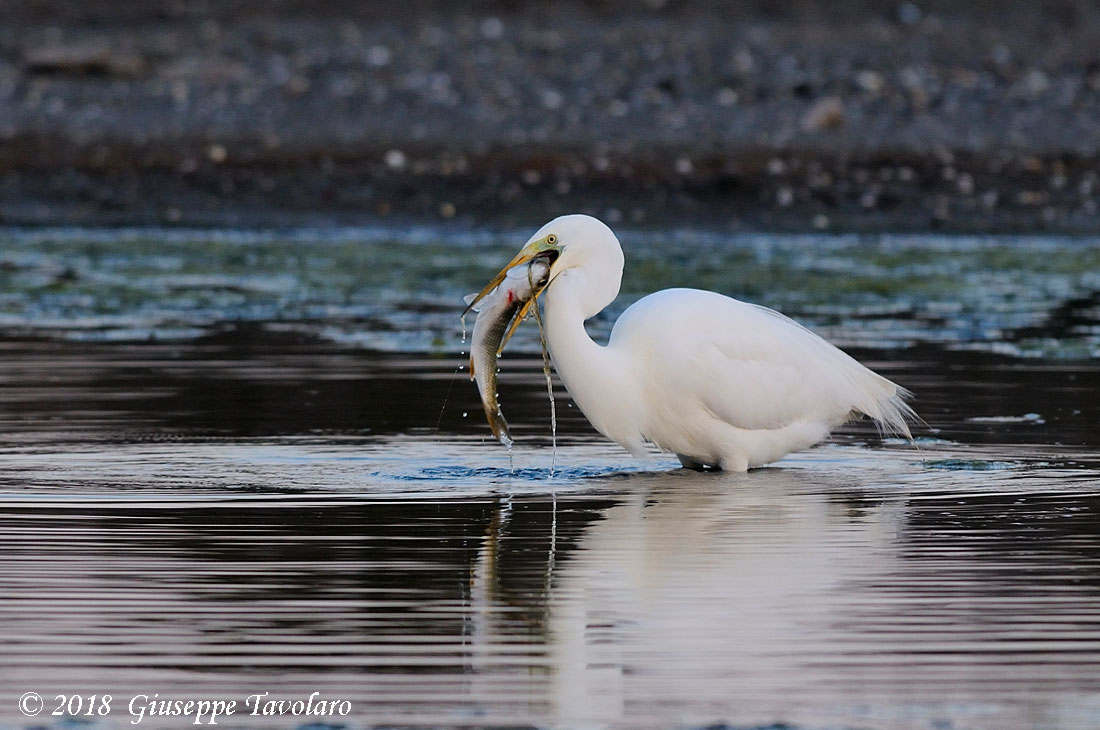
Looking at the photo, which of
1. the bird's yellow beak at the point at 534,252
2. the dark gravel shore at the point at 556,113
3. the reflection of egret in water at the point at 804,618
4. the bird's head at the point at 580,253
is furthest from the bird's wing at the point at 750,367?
the dark gravel shore at the point at 556,113

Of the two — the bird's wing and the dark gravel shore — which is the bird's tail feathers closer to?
the bird's wing

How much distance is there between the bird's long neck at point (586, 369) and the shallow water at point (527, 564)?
251 mm

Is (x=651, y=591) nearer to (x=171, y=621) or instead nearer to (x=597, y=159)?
(x=171, y=621)

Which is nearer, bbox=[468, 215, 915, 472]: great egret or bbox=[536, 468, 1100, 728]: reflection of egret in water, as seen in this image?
bbox=[536, 468, 1100, 728]: reflection of egret in water

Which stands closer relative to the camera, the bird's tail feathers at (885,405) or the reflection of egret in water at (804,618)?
the reflection of egret in water at (804,618)

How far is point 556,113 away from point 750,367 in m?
15.1

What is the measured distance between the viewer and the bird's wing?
850cm

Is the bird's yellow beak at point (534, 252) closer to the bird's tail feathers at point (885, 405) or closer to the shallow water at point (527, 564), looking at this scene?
the shallow water at point (527, 564)

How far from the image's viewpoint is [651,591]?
607cm

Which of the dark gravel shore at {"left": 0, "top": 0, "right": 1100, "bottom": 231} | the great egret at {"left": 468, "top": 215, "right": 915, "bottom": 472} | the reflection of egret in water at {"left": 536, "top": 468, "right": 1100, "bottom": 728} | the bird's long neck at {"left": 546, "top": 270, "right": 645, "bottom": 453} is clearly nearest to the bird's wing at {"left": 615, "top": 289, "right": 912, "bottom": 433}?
the great egret at {"left": 468, "top": 215, "right": 915, "bottom": 472}

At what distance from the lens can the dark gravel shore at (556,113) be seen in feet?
70.2

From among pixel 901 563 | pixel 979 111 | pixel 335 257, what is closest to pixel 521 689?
pixel 901 563

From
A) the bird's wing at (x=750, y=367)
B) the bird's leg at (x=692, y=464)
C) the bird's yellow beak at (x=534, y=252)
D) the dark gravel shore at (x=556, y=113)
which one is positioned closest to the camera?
the bird's yellow beak at (x=534, y=252)

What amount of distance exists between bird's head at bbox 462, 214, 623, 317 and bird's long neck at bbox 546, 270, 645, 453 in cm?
4
